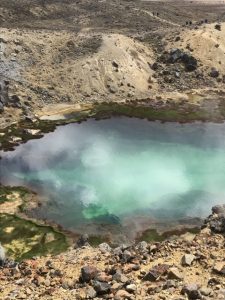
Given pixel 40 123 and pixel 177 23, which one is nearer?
pixel 40 123

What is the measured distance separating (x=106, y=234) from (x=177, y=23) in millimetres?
100243

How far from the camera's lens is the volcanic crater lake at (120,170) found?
5603 centimetres

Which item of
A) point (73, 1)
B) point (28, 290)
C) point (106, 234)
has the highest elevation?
point (73, 1)

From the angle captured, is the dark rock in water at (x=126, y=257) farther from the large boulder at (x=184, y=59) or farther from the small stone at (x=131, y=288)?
the large boulder at (x=184, y=59)

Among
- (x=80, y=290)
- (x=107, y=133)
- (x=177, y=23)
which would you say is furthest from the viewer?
(x=177, y=23)

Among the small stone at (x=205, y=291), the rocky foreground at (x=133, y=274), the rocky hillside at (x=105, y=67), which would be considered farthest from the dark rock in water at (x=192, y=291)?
the rocky hillside at (x=105, y=67)

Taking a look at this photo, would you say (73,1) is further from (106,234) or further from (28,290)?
(28,290)

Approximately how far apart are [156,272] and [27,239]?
26.9 metres

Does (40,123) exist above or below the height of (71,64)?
below

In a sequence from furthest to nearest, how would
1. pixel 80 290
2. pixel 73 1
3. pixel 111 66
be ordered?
pixel 73 1
pixel 111 66
pixel 80 290

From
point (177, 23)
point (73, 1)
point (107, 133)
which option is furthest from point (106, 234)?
point (73, 1)

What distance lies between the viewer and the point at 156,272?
27.0 meters

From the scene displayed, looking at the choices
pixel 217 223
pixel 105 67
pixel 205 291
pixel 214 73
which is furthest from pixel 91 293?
pixel 214 73

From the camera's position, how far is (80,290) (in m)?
27.5
